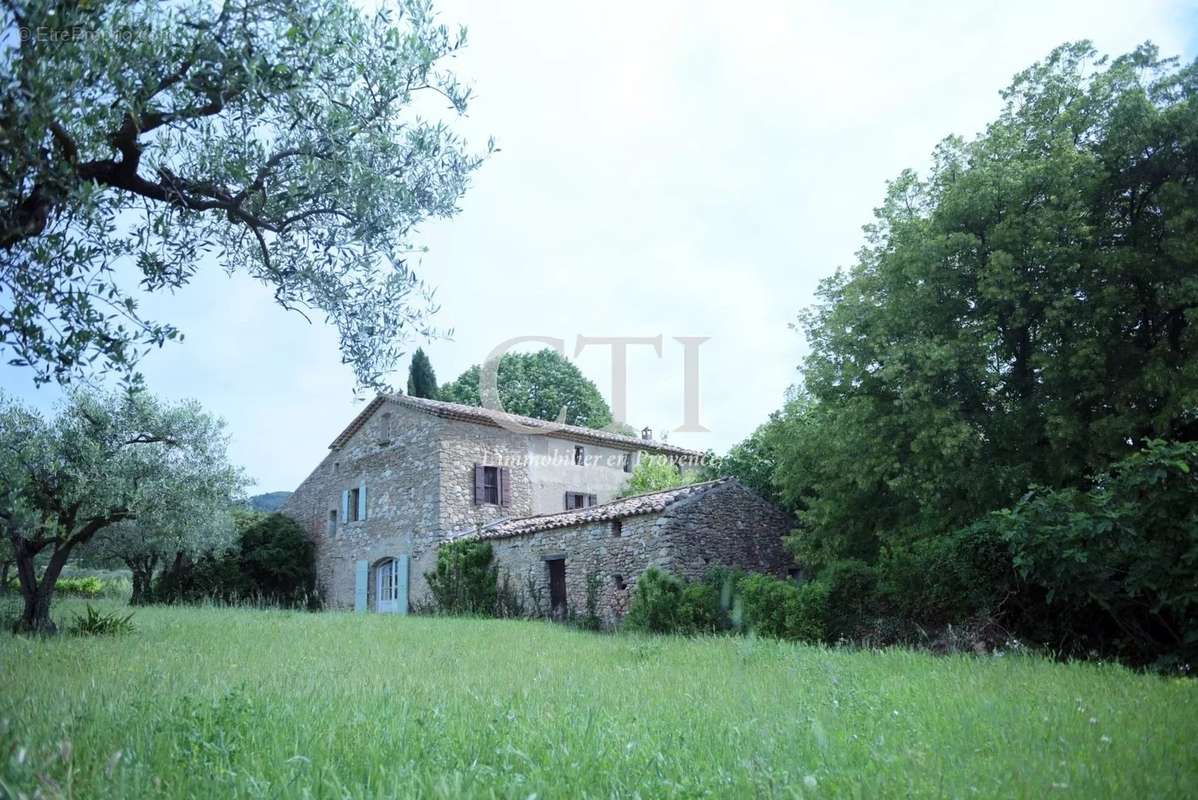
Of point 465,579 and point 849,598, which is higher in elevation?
point 849,598

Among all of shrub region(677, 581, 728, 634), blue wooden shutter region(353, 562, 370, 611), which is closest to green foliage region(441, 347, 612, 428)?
Answer: blue wooden shutter region(353, 562, 370, 611)

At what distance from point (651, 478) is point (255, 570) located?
13520mm

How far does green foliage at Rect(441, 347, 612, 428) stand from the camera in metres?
37.5

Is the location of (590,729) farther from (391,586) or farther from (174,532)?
(391,586)

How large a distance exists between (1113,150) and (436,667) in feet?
43.3

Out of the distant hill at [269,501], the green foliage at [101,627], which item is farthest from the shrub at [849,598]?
the distant hill at [269,501]

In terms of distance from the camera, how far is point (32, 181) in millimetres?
4875

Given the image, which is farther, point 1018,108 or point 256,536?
point 256,536

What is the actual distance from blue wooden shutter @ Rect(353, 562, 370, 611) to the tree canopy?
1391 cm

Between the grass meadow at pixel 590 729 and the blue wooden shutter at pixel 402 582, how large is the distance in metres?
13.7

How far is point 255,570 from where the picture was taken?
2570 centimetres

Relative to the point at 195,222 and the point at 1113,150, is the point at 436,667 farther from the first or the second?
the point at 1113,150

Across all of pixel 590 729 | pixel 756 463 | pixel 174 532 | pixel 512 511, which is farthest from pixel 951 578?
pixel 174 532

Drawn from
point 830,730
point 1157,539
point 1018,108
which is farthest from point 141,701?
point 1018,108
